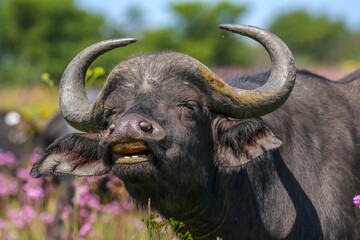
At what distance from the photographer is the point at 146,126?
287cm

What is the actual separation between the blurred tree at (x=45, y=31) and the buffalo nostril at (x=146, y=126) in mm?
49343

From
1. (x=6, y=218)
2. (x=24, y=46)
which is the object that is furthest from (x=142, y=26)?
(x=6, y=218)

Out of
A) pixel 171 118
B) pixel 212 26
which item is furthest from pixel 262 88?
pixel 212 26

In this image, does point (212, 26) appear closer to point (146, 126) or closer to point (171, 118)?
point (171, 118)

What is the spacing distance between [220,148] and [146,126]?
0.73 metres

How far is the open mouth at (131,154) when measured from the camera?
9.47ft

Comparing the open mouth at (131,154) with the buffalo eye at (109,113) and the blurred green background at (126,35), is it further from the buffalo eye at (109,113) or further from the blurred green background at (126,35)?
the blurred green background at (126,35)

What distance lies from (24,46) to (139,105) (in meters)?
52.3

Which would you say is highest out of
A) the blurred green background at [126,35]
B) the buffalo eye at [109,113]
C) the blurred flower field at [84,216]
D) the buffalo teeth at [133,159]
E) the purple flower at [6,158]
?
the blurred green background at [126,35]

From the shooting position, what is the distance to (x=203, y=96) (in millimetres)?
3348

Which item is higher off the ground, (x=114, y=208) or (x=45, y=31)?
(x=45, y=31)

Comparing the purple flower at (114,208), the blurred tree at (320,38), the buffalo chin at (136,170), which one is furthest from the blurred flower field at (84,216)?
the blurred tree at (320,38)

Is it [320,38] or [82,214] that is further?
[320,38]

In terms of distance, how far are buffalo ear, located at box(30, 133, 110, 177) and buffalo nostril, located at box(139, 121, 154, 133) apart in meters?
0.72
